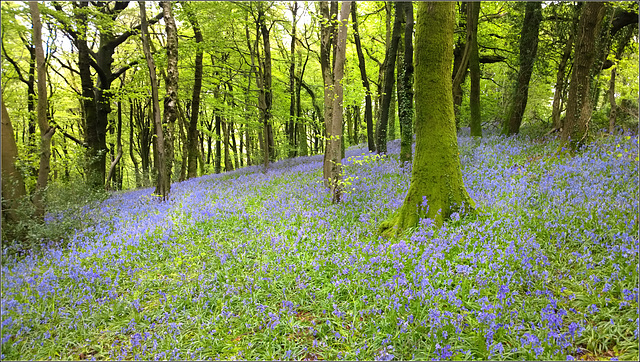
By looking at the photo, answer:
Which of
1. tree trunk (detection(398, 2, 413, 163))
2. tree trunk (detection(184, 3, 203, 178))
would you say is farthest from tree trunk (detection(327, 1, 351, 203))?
tree trunk (detection(184, 3, 203, 178))

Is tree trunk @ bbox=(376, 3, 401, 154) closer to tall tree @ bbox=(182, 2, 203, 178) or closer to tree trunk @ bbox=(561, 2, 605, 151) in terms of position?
tree trunk @ bbox=(561, 2, 605, 151)

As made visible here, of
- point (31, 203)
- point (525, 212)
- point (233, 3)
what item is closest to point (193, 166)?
point (233, 3)

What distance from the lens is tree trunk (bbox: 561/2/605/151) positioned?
27.7 feet

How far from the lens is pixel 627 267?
3.95m

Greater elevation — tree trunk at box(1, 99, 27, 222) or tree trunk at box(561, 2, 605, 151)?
tree trunk at box(561, 2, 605, 151)

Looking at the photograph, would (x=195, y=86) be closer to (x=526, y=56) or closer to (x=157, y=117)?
(x=157, y=117)

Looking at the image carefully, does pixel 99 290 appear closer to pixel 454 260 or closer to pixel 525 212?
pixel 454 260

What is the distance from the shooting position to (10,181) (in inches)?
220

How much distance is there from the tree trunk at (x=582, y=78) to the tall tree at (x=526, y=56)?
4.44 metres

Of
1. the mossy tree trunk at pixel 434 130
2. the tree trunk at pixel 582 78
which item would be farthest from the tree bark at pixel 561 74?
the mossy tree trunk at pixel 434 130

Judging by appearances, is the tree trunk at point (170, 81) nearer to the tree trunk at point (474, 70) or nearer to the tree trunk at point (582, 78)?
the tree trunk at point (474, 70)

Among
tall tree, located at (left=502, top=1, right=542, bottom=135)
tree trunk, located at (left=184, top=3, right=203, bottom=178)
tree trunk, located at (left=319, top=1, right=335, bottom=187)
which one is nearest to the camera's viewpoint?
tree trunk, located at (left=319, top=1, right=335, bottom=187)

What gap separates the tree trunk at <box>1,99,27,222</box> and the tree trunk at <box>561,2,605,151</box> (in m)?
13.1

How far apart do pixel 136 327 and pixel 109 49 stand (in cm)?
1484
